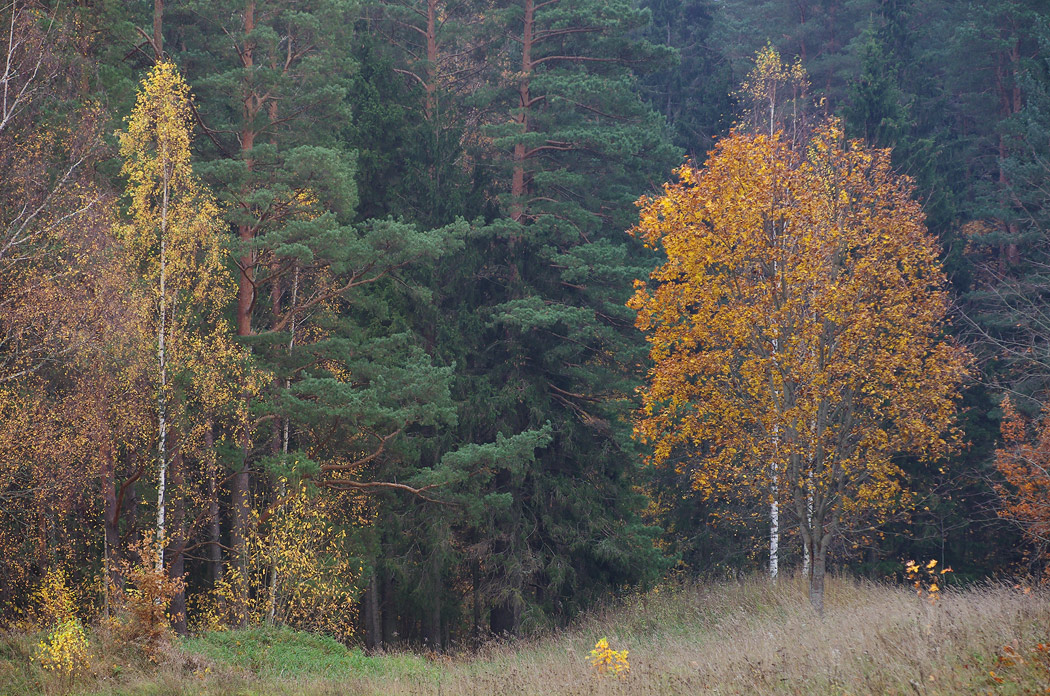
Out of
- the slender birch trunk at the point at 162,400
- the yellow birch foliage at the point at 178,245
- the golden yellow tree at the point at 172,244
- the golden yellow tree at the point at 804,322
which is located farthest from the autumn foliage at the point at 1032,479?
the slender birch trunk at the point at 162,400

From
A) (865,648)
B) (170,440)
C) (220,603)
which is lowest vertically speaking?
(220,603)

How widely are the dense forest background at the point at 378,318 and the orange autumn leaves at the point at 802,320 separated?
258 cm

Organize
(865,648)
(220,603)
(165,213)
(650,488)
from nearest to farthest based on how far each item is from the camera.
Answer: (865,648), (165,213), (220,603), (650,488)

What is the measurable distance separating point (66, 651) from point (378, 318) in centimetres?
1060

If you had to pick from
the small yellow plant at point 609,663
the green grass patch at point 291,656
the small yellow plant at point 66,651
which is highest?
the small yellow plant at point 609,663

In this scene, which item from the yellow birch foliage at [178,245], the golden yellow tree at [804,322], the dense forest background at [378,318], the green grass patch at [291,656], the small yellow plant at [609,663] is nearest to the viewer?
the small yellow plant at [609,663]

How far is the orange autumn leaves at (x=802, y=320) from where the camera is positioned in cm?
1286

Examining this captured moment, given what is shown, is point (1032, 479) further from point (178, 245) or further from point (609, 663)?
point (178, 245)

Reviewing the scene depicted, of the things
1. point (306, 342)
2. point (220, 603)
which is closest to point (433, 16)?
point (306, 342)

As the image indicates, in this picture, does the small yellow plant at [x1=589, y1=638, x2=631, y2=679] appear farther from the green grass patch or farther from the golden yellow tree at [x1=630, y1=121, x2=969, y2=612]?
the golden yellow tree at [x1=630, y1=121, x2=969, y2=612]

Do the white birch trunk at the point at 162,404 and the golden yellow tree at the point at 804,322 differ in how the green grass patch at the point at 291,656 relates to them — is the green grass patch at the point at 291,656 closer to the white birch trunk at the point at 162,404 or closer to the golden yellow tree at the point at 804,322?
the white birch trunk at the point at 162,404

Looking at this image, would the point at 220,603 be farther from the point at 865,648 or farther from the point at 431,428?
the point at 865,648

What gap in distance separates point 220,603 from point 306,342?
601 cm

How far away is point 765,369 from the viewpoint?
13383 millimetres
